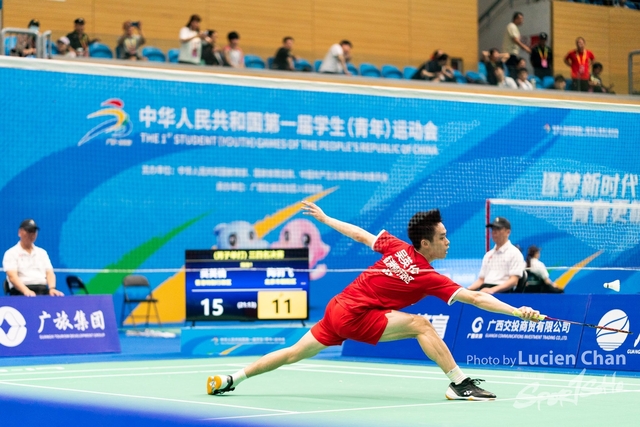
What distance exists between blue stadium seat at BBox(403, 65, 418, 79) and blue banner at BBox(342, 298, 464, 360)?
1129cm

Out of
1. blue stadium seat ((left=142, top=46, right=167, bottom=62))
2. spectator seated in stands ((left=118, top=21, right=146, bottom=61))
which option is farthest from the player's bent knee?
blue stadium seat ((left=142, top=46, right=167, bottom=62))

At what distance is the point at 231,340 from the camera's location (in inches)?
635

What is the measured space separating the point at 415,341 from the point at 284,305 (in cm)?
271

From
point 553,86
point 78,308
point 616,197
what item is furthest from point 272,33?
point 78,308

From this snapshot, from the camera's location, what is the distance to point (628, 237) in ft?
70.2

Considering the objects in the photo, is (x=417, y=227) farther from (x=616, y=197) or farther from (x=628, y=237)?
(x=616, y=197)

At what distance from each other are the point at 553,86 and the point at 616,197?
4.06 metres

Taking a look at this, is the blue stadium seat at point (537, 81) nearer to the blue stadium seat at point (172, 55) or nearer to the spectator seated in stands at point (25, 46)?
the blue stadium seat at point (172, 55)

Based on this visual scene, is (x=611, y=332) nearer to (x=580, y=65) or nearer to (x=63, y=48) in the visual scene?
(x=63, y=48)

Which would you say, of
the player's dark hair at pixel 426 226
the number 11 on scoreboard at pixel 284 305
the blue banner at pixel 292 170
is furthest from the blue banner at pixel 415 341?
the blue banner at pixel 292 170

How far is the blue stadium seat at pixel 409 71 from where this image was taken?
83.2ft

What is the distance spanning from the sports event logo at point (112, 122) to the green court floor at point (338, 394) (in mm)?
7550

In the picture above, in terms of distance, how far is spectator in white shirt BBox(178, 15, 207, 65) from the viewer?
72.1 feet

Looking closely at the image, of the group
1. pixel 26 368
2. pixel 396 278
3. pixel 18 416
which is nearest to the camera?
pixel 18 416
